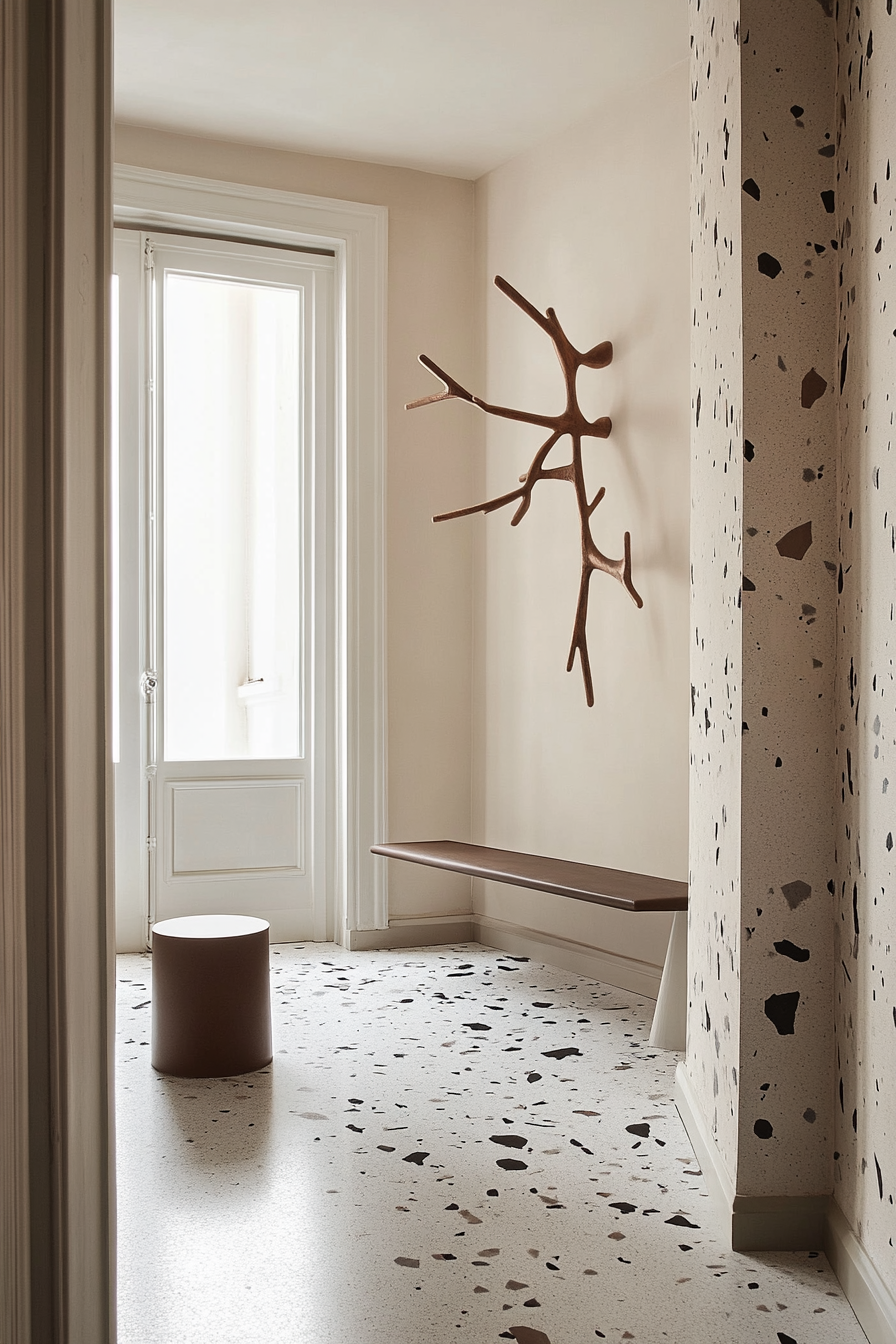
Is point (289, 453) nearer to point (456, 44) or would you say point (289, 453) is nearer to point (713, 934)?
point (456, 44)

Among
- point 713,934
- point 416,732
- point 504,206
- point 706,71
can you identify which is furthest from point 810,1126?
point 504,206

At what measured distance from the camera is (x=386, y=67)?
353cm

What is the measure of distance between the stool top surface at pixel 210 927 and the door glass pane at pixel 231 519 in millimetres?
1286

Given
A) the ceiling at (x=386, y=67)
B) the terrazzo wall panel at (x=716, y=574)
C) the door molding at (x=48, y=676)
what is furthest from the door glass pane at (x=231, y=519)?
the door molding at (x=48, y=676)

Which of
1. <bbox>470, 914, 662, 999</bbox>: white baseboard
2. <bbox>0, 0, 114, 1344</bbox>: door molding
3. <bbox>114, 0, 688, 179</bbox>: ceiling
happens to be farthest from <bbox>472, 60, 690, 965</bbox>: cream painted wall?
<bbox>0, 0, 114, 1344</bbox>: door molding

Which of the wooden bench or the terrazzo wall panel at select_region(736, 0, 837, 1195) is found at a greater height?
the terrazzo wall panel at select_region(736, 0, 837, 1195)

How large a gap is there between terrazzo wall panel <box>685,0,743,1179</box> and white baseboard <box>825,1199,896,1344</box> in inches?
7.3

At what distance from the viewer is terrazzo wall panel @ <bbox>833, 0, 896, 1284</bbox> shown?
5.44ft

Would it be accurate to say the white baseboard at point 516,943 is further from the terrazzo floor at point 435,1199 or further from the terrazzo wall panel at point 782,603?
the terrazzo wall panel at point 782,603

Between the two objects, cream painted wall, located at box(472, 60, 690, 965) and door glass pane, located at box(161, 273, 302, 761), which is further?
door glass pane, located at box(161, 273, 302, 761)

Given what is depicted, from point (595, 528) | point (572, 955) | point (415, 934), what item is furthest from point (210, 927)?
point (595, 528)

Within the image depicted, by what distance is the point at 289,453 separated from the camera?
431 centimetres

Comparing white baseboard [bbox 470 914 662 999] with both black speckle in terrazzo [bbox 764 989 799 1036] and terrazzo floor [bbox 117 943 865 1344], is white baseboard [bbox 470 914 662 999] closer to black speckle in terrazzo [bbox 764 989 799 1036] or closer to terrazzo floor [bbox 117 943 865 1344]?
terrazzo floor [bbox 117 943 865 1344]

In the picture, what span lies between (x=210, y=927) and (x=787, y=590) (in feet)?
5.46
